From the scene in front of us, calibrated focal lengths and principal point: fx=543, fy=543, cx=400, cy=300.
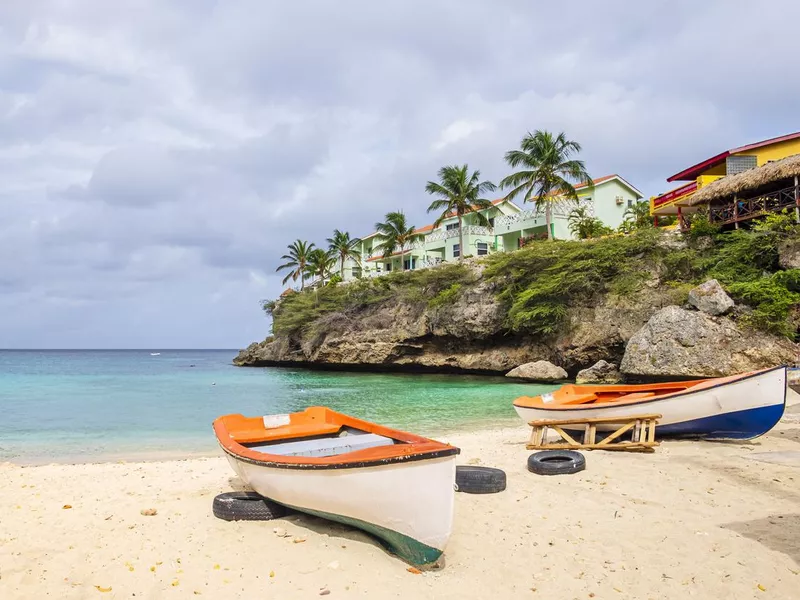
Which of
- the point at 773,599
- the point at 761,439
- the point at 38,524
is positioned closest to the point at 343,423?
the point at 38,524

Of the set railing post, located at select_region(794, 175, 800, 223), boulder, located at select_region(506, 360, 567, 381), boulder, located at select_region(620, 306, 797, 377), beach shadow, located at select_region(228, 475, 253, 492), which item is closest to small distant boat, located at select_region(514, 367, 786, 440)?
beach shadow, located at select_region(228, 475, 253, 492)

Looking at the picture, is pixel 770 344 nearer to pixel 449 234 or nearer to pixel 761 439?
pixel 761 439

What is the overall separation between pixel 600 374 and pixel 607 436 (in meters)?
16.9

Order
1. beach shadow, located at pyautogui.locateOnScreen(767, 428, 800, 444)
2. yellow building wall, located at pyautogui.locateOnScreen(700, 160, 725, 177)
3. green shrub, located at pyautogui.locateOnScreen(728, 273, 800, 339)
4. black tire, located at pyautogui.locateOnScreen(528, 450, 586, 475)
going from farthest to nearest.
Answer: yellow building wall, located at pyautogui.locateOnScreen(700, 160, 725, 177), green shrub, located at pyautogui.locateOnScreen(728, 273, 800, 339), beach shadow, located at pyautogui.locateOnScreen(767, 428, 800, 444), black tire, located at pyautogui.locateOnScreen(528, 450, 586, 475)

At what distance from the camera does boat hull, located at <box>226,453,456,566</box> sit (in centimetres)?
464

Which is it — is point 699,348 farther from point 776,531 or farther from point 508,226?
point 508,226

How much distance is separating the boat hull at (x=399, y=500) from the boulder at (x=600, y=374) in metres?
22.3

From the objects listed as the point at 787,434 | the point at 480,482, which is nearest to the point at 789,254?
the point at 787,434

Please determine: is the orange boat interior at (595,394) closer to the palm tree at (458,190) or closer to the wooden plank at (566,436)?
the wooden plank at (566,436)

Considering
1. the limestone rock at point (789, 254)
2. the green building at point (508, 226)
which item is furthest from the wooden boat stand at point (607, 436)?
the green building at point (508, 226)

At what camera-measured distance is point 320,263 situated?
56.1m

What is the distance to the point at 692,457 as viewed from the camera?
8.64 meters

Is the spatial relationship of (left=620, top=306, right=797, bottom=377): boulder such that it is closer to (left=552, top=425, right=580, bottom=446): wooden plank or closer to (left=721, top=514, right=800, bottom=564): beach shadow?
(left=552, top=425, right=580, bottom=446): wooden plank

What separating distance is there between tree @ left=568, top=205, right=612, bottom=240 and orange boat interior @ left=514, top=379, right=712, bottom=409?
24.4 m
